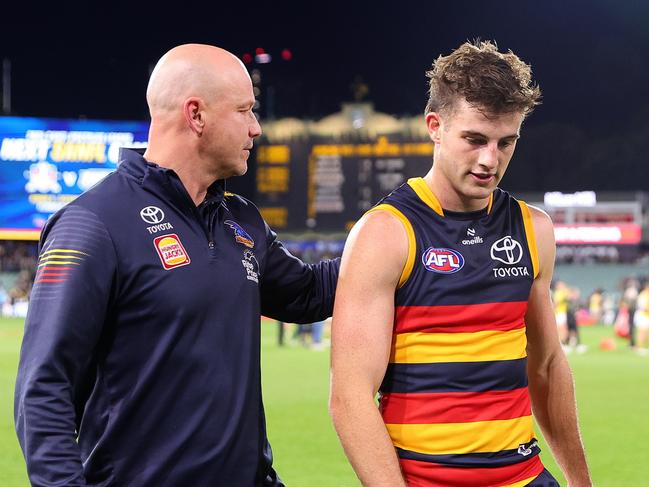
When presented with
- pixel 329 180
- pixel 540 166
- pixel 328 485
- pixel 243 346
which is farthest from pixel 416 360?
pixel 540 166

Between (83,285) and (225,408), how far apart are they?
58 centimetres

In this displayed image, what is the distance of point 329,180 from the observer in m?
31.8

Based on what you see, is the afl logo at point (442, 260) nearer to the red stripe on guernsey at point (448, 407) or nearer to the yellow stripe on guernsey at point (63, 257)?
the red stripe on guernsey at point (448, 407)

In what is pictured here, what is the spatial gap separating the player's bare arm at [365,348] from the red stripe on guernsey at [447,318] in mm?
64

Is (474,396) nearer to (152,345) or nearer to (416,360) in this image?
(416,360)

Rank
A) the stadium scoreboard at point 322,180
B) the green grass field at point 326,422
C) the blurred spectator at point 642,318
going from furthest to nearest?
the stadium scoreboard at point 322,180
the blurred spectator at point 642,318
the green grass field at point 326,422

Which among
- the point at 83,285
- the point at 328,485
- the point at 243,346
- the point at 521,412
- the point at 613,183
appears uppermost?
the point at 83,285

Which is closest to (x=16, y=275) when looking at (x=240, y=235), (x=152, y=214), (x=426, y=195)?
(x=240, y=235)

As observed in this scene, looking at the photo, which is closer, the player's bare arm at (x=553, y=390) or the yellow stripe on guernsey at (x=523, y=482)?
the yellow stripe on guernsey at (x=523, y=482)

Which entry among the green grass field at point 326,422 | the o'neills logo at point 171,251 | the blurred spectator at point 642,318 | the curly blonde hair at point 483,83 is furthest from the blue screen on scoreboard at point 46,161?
the o'neills logo at point 171,251

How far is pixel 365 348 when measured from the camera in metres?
3.08

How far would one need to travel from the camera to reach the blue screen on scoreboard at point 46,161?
25656mm

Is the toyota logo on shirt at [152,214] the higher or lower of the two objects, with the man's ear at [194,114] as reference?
lower

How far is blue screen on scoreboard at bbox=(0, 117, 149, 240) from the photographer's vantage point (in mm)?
25656
